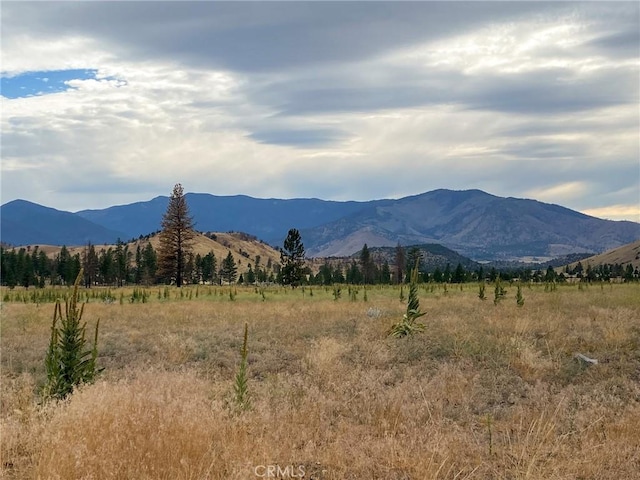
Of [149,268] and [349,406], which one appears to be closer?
A: [349,406]

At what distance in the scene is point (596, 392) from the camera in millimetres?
8906

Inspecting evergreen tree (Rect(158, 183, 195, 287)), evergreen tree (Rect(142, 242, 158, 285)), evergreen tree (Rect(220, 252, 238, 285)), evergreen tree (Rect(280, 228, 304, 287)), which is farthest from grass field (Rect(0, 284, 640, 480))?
evergreen tree (Rect(220, 252, 238, 285))

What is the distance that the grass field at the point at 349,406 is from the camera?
541cm

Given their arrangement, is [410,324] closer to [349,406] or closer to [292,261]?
[349,406]

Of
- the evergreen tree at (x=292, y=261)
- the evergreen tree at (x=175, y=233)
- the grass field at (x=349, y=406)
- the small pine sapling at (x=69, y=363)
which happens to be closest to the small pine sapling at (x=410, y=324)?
the grass field at (x=349, y=406)

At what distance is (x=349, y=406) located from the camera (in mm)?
8203

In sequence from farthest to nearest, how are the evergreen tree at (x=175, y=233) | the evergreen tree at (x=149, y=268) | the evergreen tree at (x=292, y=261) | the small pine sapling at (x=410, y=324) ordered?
the evergreen tree at (x=149, y=268) < the evergreen tree at (x=292, y=261) < the evergreen tree at (x=175, y=233) < the small pine sapling at (x=410, y=324)

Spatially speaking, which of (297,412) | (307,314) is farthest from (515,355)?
(307,314)

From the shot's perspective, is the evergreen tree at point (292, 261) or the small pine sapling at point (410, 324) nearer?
the small pine sapling at point (410, 324)

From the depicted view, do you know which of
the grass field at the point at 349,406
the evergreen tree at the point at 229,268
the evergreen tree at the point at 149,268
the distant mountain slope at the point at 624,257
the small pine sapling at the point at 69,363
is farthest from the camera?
the distant mountain slope at the point at 624,257

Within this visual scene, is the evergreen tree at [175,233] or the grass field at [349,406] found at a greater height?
the evergreen tree at [175,233]

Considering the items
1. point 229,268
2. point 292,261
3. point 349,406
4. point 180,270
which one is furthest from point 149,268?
point 349,406

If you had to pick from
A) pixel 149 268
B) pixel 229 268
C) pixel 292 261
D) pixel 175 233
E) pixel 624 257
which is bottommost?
pixel 229 268

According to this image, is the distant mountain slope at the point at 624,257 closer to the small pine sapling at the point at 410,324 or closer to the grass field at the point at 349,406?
the small pine sapling at the point at 410,324
